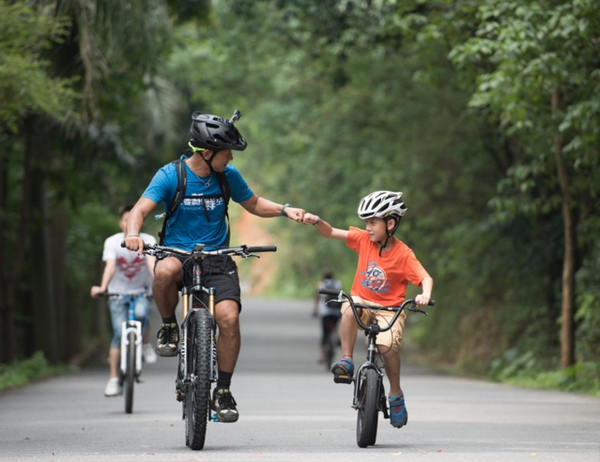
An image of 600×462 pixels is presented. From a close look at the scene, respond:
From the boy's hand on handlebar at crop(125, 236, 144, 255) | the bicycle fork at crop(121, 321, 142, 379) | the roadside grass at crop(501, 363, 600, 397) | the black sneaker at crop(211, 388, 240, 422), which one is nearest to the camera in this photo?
the boy's hand on handlebar at crop(125, 236, 144, 255)

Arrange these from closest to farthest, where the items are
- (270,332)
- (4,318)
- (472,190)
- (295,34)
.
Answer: (4,318), (472,190), (295,34), (270,332)

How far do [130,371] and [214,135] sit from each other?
15.2 feet

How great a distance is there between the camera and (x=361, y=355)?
33.5m

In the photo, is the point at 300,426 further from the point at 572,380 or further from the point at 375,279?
the point at 572,380

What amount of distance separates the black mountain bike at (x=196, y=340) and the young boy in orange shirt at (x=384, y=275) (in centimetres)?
85

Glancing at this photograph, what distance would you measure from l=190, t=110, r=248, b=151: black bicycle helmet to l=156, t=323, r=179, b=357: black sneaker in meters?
1.26

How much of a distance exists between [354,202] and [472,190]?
275 inches

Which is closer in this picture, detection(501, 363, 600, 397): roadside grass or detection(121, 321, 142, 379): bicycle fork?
detection(121, 321, 142, 379): bicycle fork

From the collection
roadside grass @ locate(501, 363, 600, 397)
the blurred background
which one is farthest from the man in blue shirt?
roadside grass @ locate(501, 363, 600, 397)

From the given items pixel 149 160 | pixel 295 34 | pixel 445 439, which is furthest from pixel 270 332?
pixel 445 439

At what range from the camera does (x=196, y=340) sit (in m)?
8.46

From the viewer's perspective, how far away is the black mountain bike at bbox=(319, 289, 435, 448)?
28.6 ft

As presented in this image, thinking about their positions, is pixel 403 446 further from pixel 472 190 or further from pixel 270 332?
pixel 270 332

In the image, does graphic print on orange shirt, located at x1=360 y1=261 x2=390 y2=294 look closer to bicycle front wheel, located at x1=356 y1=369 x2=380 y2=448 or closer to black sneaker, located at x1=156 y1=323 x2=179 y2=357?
bicycle front wheel, located at x1=356 y1=369 x2=380 y2=448
